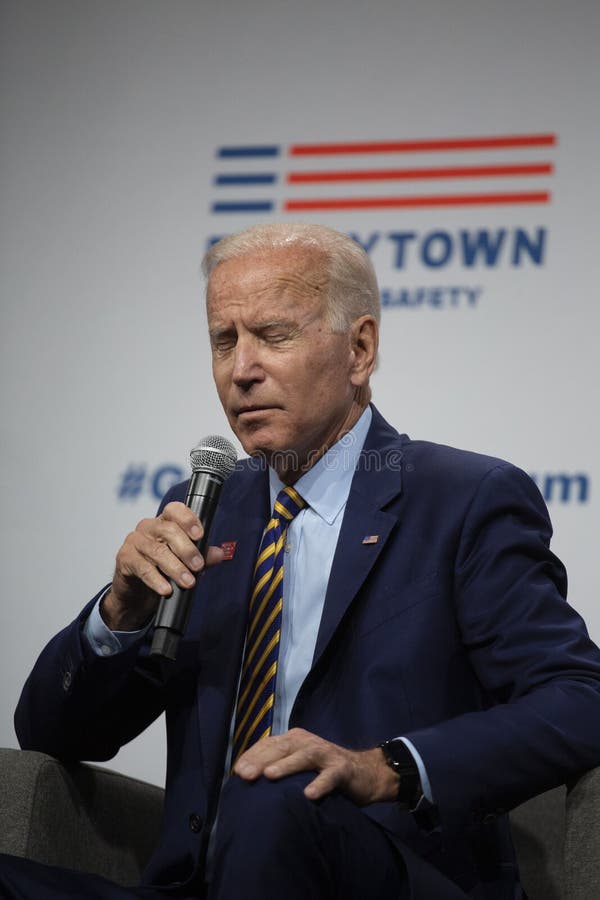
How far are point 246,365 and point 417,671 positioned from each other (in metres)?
0.62

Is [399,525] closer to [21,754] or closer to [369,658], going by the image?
[369,658]

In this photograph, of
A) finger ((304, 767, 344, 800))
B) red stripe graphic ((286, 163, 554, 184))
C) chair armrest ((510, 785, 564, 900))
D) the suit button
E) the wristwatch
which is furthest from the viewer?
red stripe graphic ((286, 163, 554, 184))

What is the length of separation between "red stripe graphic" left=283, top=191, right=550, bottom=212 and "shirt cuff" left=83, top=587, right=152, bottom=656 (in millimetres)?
1597

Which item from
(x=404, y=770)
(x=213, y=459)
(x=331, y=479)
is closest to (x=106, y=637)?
(x=213, y=459)

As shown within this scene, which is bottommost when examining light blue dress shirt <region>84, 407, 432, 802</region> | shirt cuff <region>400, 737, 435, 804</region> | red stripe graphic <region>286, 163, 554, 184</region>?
shirt cuff <region>400, 737, 435, 804</region>

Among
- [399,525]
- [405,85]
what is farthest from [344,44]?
[399,525]

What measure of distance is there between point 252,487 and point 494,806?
87 centimetres

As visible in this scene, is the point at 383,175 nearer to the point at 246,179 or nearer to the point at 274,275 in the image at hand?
the point at 246,179

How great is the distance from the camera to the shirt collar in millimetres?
2184

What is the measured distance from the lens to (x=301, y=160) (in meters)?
3.38

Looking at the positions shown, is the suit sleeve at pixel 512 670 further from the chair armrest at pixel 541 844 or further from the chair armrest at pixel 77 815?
the chair armrest at pixel 77 815

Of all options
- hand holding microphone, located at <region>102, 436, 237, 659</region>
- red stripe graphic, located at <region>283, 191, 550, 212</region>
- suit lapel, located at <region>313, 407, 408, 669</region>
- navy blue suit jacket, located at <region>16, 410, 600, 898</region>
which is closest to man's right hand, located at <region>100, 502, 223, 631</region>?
hand holding microphone, located at <region>102, 436, 237, 659</region>

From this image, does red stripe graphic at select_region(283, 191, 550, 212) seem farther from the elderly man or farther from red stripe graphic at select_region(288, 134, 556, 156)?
the elderly man

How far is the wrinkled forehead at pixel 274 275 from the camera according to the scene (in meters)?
2.18
